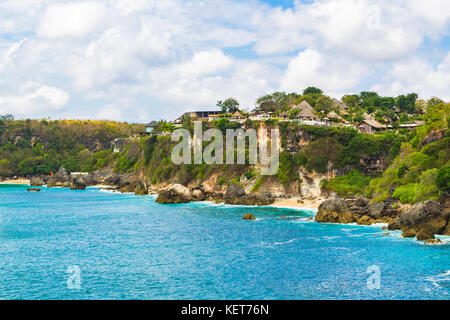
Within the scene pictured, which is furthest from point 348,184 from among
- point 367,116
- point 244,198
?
point 367,116

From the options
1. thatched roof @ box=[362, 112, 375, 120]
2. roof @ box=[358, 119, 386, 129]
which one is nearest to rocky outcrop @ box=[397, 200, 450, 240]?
roof @ box=[358, 119, 386, 129]

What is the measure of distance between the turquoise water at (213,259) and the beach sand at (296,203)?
12.3 metres

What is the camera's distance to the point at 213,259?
36344 millimetres

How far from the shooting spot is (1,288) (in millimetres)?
28844

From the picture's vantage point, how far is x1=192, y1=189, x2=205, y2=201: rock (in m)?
83.6

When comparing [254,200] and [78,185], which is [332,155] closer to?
[254,200]

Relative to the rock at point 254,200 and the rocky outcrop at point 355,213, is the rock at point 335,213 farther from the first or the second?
the rock at point 254,200

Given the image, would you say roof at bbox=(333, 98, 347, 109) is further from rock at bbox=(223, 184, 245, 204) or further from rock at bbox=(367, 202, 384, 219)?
rock at bbox=(367, 202, 384, 219)

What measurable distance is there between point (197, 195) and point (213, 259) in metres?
47.5

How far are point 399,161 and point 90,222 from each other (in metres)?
42.8

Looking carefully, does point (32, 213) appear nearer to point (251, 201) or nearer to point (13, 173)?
point (251, 201)

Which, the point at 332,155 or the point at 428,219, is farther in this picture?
the point at 332,155

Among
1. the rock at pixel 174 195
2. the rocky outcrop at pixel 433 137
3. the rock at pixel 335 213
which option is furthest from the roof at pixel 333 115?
the rock at pixel 335 213

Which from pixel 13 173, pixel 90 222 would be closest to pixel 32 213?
pixel 90 222
